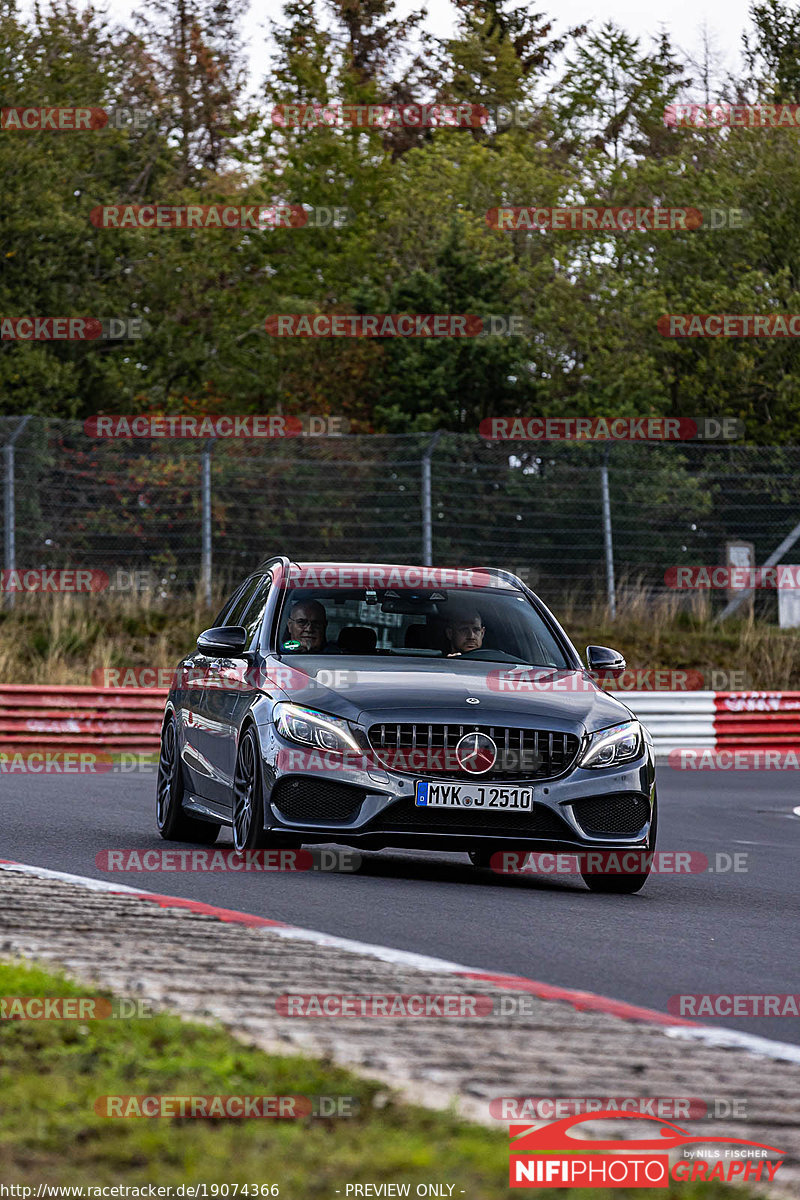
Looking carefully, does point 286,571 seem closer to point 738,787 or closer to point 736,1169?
point 736,1169

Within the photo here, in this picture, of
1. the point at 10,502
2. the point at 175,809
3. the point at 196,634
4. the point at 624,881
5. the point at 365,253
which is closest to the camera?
the point at 624,881

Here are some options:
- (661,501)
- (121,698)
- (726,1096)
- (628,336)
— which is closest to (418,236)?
(628,336)

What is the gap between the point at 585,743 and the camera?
32.2 ft

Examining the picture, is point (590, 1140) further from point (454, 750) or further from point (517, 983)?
point (454, 750)

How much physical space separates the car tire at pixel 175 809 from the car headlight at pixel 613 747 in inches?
99.7

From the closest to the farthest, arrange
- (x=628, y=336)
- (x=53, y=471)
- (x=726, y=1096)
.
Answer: (x=726, y=1096) → (x=53, y=471) → (x=628, y=336)

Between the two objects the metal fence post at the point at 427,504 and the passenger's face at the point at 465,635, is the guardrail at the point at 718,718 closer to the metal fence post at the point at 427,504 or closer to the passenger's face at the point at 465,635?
the metal fence post at the point at 427,504

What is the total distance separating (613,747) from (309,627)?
1835mm

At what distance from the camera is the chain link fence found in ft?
84.4

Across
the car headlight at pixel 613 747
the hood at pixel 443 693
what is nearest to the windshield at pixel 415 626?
the hood at pixel 443 693

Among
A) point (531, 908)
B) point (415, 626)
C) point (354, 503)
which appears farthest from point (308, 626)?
point (354, 503)

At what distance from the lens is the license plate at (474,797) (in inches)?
375

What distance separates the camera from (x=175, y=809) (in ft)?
37.9

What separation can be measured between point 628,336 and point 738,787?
66.0ft
